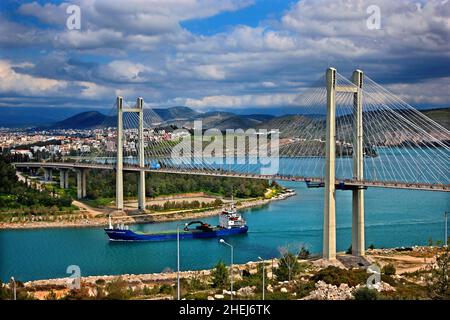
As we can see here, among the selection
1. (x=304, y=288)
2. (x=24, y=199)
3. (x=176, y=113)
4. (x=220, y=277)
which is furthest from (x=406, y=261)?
(x=176, y=113)

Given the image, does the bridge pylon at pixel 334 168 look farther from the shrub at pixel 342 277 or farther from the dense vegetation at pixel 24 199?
the dense vegetation at pixel 24 199

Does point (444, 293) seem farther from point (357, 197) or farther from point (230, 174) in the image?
point (230, 174)

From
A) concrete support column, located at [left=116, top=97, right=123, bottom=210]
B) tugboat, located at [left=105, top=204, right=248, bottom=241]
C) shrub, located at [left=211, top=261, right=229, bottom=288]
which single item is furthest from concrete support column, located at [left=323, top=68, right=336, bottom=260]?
concrete support column, located at [left=116, top=97, right=123, bottom=210]

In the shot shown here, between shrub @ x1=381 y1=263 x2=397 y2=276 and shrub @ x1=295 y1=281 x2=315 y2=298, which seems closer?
shrub @ x1=295 y1=281 x2=315 y2=298

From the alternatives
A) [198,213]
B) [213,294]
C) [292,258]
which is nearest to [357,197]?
[292,258]

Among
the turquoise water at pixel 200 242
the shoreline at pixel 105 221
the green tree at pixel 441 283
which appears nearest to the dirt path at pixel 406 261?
Answer: the turquoise water at pixel 200 242

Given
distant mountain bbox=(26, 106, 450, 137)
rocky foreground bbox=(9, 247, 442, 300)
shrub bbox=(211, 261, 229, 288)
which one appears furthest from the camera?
distant mountain bbox=(26, 106, 450, 137)

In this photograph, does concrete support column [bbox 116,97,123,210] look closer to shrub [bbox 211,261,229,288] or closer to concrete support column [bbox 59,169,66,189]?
concrete support column [bbox 59,169,66,189]
